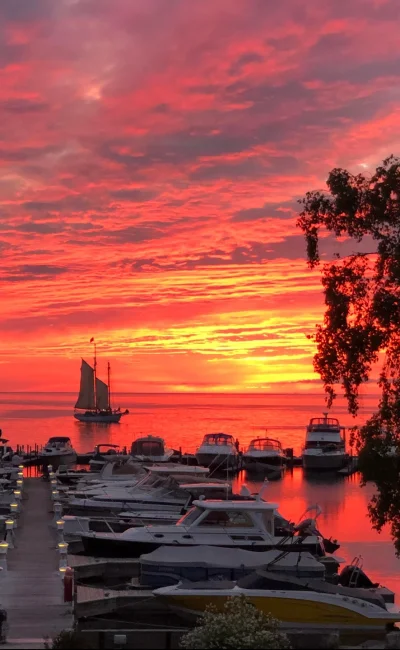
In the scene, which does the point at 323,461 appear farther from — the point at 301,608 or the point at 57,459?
the point at 301,608

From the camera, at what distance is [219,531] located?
1081 inches

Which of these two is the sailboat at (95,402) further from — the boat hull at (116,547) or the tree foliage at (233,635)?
the tree foliage at (233,635)

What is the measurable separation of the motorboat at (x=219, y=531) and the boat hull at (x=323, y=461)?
41916 mm

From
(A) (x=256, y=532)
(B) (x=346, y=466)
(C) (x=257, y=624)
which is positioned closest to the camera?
(C) (x=257, y=624)

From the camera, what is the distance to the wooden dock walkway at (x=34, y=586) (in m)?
18.5

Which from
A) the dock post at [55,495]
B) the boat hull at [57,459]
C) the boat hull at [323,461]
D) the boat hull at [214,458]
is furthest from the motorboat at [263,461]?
the dock post at [55,495]

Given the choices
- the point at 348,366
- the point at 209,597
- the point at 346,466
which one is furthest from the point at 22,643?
the point at 346,466

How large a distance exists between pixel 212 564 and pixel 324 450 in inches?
1888

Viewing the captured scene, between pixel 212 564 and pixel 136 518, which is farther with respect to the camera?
pixel 136 518

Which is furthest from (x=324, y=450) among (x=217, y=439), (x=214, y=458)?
(x=214, y=458)

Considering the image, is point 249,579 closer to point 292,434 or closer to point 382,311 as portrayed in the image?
point 382,311

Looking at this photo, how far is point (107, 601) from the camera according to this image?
21484mm

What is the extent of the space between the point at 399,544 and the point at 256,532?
11.6 metres

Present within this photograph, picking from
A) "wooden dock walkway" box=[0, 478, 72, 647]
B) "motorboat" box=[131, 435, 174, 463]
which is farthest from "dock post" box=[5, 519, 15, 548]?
"motorboat" box=[131, 435, 174, 463]
